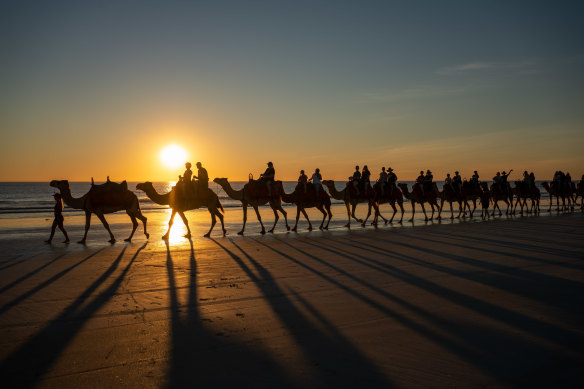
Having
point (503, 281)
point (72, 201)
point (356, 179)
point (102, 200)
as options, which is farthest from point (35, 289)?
point (356, 179)

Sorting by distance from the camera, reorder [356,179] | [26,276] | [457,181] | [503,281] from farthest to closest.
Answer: [457,181]
[356,179]
[26,276]
[503,281]

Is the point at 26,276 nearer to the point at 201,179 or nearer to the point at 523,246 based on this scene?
the point at 201,179

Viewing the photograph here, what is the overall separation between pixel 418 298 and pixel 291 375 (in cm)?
337

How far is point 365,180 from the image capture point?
866 inches

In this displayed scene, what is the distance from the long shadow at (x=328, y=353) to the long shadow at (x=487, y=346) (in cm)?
99

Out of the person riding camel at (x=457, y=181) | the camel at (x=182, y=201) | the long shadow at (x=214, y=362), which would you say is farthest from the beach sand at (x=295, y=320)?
the person riding camel at (x=457, y=181)

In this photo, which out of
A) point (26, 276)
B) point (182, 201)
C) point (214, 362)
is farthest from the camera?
point (182, 201)

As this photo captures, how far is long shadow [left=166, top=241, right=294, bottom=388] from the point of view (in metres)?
4.07

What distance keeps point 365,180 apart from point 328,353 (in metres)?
17.8

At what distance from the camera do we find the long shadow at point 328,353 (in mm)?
4059

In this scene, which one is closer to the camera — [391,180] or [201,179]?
[201,179]

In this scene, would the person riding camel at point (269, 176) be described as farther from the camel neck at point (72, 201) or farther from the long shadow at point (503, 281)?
the long shadow at point (503, 281)

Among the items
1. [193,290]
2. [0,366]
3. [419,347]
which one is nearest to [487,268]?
[419,347]

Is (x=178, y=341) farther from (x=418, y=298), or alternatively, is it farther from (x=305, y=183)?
(x=305, y=183)
